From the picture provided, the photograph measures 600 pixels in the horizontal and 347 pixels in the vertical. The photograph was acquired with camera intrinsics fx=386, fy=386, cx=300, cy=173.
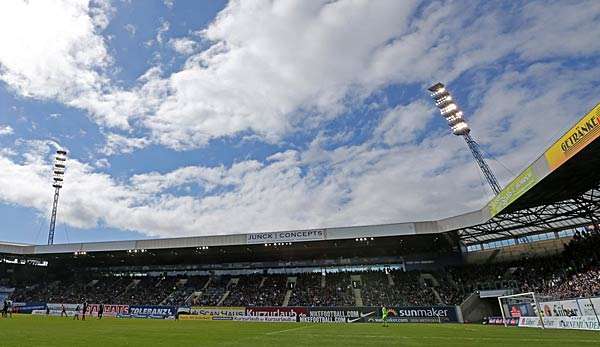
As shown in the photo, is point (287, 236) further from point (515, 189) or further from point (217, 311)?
point (515, 189)

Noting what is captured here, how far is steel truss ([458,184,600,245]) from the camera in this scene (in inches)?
1391

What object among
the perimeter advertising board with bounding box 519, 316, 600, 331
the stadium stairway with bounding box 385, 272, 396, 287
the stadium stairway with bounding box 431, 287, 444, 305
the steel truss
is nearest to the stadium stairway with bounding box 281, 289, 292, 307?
the stadium stairway with bounding box 385, 272, 396, 287

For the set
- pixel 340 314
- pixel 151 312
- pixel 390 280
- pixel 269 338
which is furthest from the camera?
pixel 390 280

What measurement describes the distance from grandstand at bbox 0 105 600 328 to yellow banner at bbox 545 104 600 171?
11.5 feet

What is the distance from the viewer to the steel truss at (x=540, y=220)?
3534 centimetres

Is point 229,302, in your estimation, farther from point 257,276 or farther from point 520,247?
point 520,247

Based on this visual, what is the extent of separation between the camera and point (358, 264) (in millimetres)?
53344

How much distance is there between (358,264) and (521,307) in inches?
977

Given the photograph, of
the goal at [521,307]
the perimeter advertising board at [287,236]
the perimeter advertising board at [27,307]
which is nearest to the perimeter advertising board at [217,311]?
the perimeter advertising board at [287,236]

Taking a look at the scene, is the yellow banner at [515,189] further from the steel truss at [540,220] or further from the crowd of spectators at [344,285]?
the crowd of spectators at [344,285]

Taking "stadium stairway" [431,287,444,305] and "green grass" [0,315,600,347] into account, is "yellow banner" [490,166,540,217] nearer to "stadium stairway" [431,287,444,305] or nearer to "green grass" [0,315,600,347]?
"green grass" [0,315,600,347]

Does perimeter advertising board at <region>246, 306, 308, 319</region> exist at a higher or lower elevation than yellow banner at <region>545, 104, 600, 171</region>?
lower

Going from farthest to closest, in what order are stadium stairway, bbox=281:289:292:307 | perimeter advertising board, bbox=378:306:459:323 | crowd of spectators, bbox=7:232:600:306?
stadium stairway, bbox=281:289:292:307
perimeter advertising board, bbox=378:306:459:323
crowd of spectators, bbox=7:232:600:306

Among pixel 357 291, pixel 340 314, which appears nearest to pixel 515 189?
pixel 340 314
